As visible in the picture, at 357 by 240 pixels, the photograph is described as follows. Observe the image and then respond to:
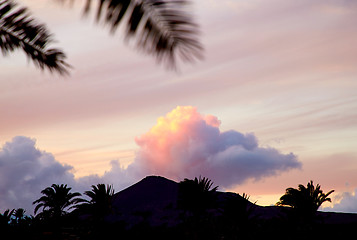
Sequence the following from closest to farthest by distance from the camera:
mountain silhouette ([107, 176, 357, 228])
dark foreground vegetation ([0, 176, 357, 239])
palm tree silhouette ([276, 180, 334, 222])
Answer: dark foreground vegetation ([0, 176, 357, 239])
palm tree silhouette ([276, 180, 334, 222])
mountain silhouette ([107, 176, 357, 228])

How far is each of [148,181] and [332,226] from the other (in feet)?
287

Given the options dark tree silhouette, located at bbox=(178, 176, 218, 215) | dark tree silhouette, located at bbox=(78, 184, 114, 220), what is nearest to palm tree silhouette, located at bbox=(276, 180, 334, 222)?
dark tree silhouette, located at bbox=(178, 176, 218, 215)

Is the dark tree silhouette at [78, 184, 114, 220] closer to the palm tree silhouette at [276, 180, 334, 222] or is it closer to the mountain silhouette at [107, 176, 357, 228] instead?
the mountain silhouette at [107, 176, 357, 228]

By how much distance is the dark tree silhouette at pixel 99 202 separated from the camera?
209 feet

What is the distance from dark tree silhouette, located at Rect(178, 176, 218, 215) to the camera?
52.9 m

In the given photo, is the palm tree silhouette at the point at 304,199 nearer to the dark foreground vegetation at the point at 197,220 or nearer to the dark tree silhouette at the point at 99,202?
the dark foreground vegetation at the point at 197,220

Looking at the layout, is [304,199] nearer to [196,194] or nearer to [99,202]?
[196,194]

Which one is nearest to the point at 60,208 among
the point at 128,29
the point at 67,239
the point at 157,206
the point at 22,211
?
the point at 22,211

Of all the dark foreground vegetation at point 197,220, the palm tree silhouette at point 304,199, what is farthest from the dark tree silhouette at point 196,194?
the palm tree silhouette at point 304,199

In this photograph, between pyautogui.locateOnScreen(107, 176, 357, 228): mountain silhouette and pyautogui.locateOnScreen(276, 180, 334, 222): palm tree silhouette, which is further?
pyautogui.locateOnScreen(107, 176, 357, 228): mountain silhouette

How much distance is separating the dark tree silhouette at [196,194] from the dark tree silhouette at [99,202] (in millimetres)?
14885

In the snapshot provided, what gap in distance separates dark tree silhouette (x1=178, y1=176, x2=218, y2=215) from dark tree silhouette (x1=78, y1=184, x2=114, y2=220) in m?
14.9

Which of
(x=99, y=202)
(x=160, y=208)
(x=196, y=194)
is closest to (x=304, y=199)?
(x=196, y=194)

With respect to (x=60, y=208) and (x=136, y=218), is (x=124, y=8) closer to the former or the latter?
(x=60, y=208)
